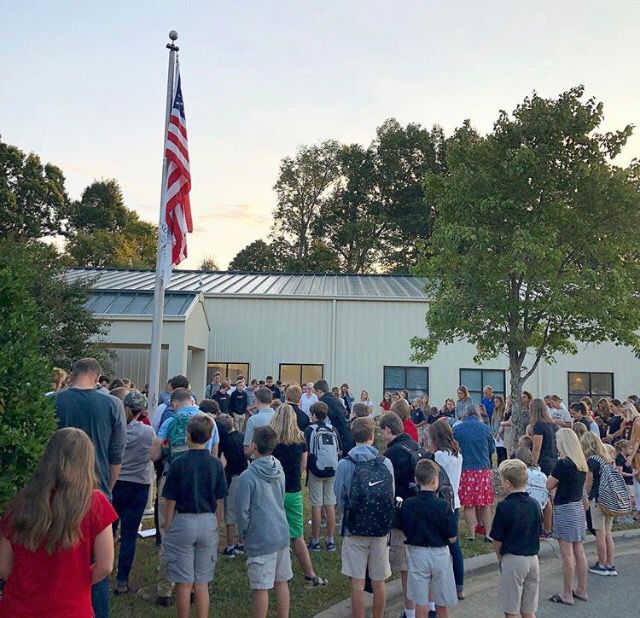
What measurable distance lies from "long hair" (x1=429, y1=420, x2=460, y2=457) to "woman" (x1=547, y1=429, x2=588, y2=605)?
3.57 feet

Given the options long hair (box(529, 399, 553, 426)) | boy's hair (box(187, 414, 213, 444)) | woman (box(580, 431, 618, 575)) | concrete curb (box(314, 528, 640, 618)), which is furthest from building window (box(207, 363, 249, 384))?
boy's hair (box(187, 414, 213, 444))

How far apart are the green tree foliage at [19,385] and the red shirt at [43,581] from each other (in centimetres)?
60

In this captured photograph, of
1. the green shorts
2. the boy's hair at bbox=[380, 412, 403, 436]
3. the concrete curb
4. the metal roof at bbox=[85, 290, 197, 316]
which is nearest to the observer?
the concrete curb

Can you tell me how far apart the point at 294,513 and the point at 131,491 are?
1.63 meters

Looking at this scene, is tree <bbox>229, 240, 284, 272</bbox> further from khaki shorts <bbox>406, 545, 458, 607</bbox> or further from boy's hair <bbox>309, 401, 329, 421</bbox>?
khaki shorts <bbox>406, 545, 458, 607</bbox>

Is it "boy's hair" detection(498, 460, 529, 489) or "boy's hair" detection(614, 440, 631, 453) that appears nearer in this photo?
"boy's hair" detection(498, 460, 529, 489)

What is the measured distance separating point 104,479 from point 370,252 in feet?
139

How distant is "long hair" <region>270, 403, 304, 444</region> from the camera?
659 cm

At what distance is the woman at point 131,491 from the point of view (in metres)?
6.08

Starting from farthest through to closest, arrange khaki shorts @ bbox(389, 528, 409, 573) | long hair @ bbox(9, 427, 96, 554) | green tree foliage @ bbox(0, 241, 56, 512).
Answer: khaki shorts @ bbox(389, 528, 409, 573)
green tree foliage @ bbox(0, 241, 56, 512)
long hair @ bbox(9, 427, 96, 554)

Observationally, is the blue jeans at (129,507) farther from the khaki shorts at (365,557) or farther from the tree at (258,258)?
the tree at (258,258)

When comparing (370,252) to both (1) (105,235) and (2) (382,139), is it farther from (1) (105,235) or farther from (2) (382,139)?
(1) (105,235)

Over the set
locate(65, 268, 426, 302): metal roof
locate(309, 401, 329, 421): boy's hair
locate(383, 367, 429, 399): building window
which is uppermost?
locate(65, 268, 426, 302): metal roof

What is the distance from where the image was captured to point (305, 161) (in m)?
50.4
